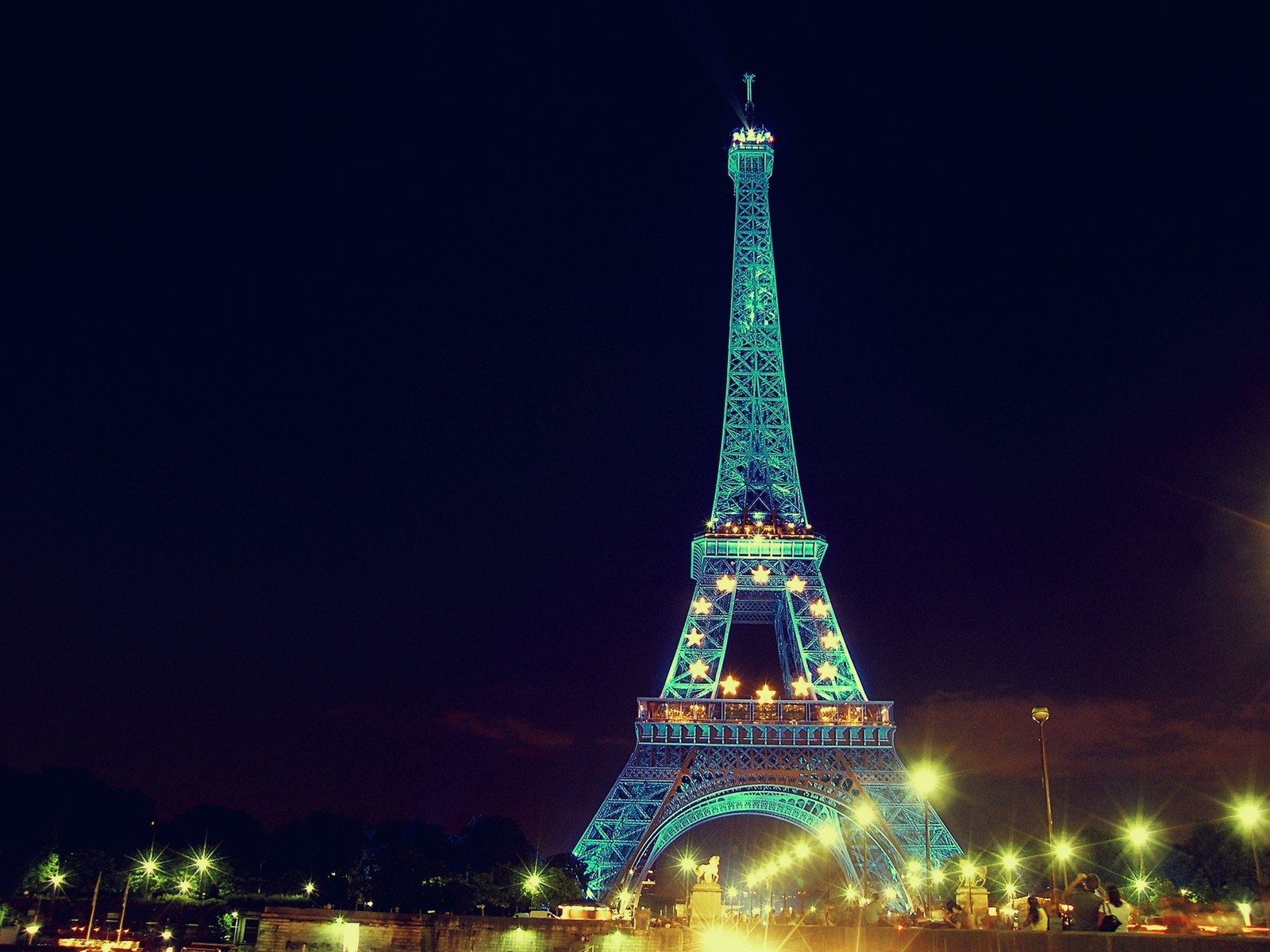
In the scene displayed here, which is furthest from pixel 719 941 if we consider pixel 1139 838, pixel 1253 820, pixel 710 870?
pixel 1139 838

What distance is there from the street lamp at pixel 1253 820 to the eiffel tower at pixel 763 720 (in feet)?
51.2

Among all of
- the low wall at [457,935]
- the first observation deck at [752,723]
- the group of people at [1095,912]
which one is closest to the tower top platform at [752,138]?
the first observation deck at [752,723]

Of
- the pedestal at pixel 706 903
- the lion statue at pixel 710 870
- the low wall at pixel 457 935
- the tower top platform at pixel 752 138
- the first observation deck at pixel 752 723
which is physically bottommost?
the low wall at pixel 457 935

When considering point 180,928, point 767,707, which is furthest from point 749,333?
point 180,928

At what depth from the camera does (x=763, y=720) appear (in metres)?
74.1

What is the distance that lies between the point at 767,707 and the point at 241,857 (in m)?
39.1

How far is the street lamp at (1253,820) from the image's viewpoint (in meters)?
52.3

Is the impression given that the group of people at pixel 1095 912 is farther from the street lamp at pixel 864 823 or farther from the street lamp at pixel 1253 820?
the street lamp at pixel 864 823

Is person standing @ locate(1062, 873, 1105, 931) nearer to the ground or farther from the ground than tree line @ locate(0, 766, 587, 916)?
nearer to the ground

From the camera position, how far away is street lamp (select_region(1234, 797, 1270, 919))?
172 ft

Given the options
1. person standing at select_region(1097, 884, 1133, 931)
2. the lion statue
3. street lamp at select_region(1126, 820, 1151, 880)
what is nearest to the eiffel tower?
street lamp at select_region(1126, 820, 1151, 880)

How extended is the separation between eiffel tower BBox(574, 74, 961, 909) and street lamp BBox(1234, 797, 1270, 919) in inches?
614

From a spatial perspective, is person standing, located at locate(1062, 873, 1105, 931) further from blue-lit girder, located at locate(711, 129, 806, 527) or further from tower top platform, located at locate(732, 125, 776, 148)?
tower top platform, located at locate(732, 125, 776, 148)

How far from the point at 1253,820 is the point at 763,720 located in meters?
30.1
